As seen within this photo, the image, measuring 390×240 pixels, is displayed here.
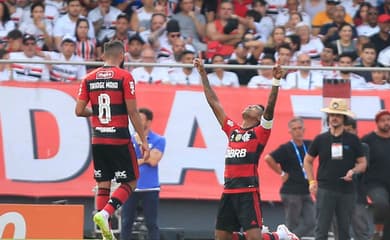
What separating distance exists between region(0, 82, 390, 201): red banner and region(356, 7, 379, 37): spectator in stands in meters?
3.05

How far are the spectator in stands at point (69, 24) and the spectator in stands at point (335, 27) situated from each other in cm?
408

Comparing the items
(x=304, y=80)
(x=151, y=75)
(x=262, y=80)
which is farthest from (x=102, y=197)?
(x=304, y=80)

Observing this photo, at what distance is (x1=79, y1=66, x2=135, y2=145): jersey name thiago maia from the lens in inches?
553

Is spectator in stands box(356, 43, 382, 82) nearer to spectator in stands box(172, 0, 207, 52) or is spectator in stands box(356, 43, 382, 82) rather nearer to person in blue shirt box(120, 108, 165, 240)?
spectator in stands box(172, 0, 207, 52)

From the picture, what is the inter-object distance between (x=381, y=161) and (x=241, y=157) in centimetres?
387

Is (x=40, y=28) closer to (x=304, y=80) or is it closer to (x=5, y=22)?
(x=5, y=22)

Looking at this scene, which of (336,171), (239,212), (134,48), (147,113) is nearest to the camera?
(239,212)

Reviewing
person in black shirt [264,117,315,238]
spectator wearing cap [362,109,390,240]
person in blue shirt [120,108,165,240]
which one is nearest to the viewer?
person in blue shirt [120,108,165,240]

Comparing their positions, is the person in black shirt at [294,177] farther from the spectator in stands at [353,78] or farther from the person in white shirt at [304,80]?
the spectator in stands at [353,78]

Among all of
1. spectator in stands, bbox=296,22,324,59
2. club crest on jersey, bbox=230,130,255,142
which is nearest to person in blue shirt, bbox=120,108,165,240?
club crest on jersey, bbox=230,130,255,142

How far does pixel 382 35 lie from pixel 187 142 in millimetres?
4428

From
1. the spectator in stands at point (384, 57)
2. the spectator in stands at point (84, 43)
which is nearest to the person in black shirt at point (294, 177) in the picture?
the spectator in stands at point (384, 57)

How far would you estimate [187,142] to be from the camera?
18641 mm

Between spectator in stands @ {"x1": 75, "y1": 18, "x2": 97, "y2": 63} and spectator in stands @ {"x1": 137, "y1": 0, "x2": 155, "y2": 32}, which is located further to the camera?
spectator in stands @ {"x1": 137, "y1": 0, "x2": 155, "y2": 32}
